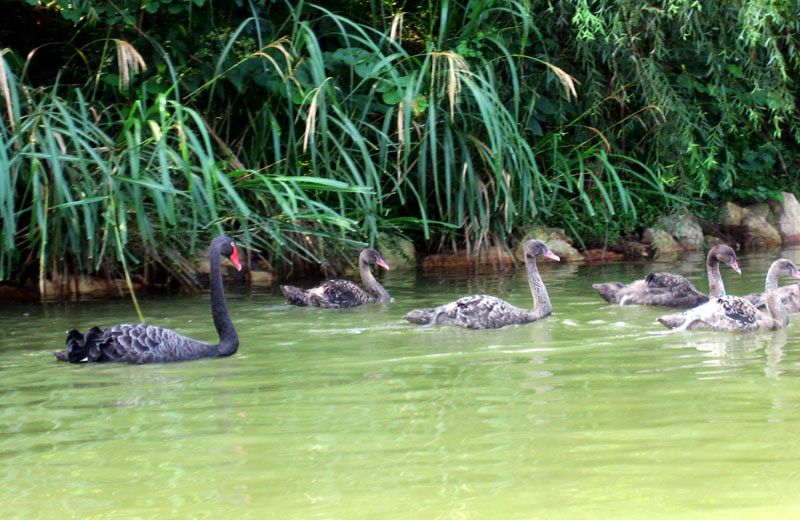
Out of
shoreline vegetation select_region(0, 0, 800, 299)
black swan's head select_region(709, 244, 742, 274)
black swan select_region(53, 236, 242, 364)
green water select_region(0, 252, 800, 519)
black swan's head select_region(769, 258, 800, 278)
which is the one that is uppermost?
shoreline vegetation select_region(0, 0, 800, 299)

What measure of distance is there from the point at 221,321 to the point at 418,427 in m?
2.50

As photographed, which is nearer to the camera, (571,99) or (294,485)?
(294,485)

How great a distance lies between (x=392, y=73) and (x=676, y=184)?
4099mm

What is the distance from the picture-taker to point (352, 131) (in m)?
9.87

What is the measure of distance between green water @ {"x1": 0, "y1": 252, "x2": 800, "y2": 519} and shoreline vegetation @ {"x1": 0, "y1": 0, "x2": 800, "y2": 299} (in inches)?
62.4

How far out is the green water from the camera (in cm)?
396

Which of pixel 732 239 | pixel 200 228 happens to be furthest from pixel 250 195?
pixel 732 239

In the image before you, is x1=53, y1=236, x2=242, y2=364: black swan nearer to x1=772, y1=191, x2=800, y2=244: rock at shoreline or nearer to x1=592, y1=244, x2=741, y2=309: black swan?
x1=592, y1=244, x2=741, y2=309: black swan

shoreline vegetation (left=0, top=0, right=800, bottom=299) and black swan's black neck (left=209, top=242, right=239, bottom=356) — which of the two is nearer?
black swan's black neck (left=209, top=242, right=239, bottom=356)

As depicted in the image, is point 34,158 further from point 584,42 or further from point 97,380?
point 584,42

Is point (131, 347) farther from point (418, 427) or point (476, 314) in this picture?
point (418, 427)

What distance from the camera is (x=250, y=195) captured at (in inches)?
406

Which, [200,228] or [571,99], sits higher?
[571,99]

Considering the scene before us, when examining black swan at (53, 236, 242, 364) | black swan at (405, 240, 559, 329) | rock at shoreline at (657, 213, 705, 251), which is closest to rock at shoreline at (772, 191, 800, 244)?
rock at shoreline at (657, 213, 705, 251)
